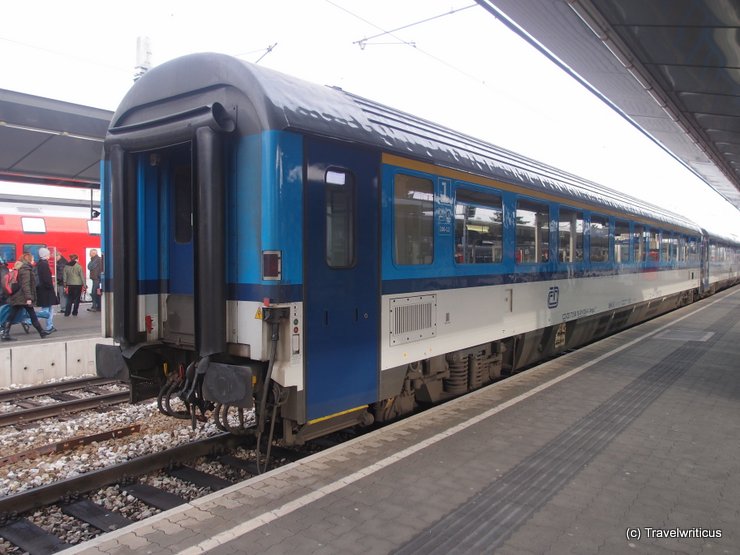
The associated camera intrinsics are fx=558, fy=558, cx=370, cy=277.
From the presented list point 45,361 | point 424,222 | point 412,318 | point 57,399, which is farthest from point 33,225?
point 412,318

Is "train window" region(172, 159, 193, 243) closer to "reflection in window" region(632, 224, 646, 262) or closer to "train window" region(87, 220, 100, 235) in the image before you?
"reflection in window" region(632, 224, 646, 262)

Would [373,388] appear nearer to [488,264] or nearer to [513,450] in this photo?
[513,450]

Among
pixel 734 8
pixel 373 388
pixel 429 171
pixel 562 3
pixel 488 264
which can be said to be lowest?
pixel 373 388

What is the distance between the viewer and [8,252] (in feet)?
61.9

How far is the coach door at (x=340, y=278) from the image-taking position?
4.54 metres

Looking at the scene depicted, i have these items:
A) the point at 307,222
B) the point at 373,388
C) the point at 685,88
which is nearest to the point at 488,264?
the point at 373,388

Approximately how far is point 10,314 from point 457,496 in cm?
1111

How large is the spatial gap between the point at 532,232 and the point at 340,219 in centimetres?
424

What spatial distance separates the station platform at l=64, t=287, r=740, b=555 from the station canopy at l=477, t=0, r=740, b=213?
4469 millimetres

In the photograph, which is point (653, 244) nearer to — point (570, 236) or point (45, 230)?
point (570, 236)

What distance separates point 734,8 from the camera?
19.6 ft

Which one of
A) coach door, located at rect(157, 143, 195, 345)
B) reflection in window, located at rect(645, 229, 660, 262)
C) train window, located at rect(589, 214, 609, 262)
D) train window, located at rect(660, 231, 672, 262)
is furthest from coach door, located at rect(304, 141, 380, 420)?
train window, located at rect(660, 231, 672, 262)

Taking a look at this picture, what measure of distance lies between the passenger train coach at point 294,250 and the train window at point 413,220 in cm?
2

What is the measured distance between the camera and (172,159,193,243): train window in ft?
17.8
